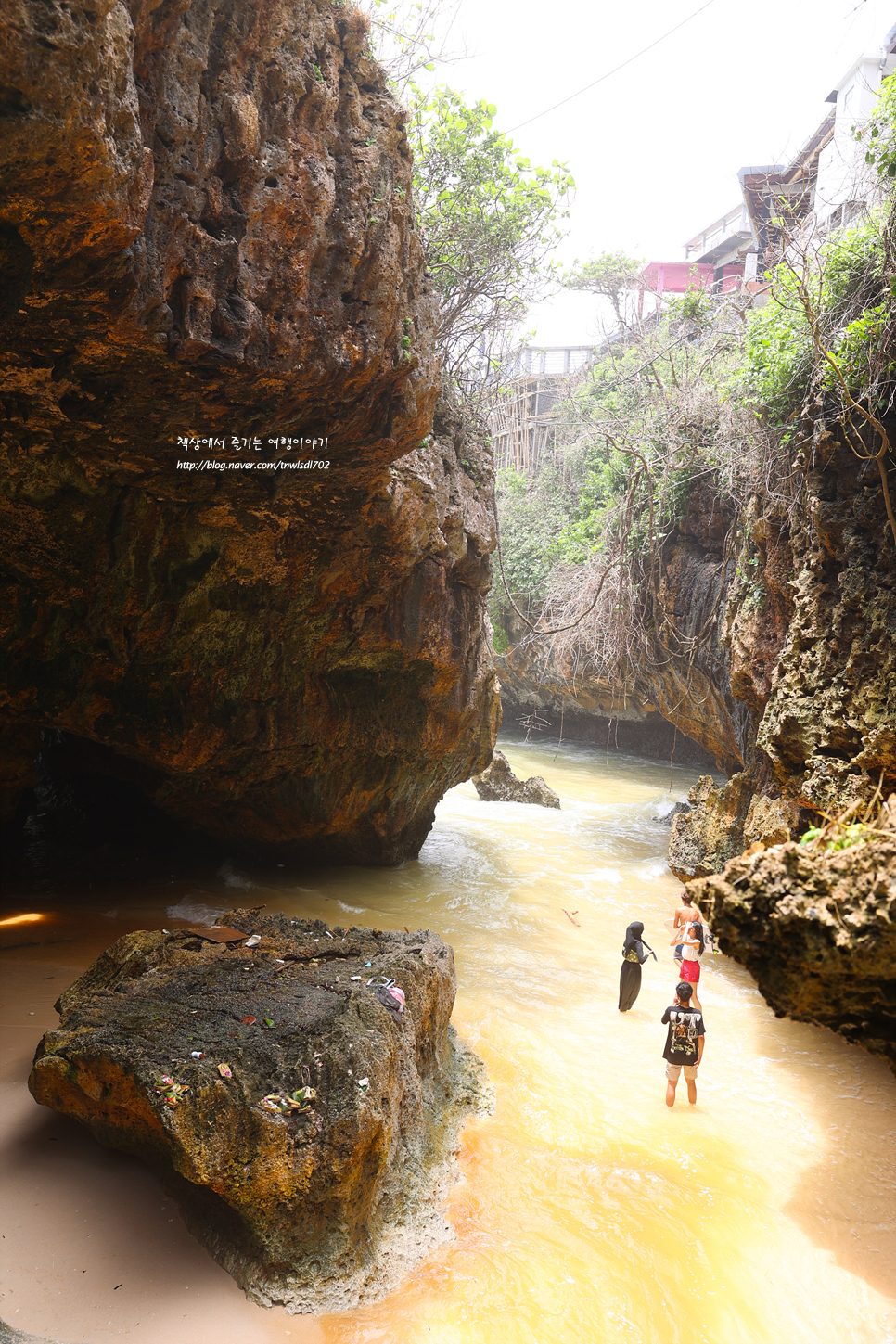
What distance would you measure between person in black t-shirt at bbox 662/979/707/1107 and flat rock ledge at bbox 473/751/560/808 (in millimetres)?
8807

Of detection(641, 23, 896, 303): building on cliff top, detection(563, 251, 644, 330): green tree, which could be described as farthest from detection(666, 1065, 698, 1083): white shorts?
detection(563, 251, 644, 330): green tree

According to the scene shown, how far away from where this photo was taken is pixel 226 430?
475 cm

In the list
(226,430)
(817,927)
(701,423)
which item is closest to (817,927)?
(817,927)

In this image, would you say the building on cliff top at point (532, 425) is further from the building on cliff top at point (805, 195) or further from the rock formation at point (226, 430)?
the rock formation at point (226, 430)

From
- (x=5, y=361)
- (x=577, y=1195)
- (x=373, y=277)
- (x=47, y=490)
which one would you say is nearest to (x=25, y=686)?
(x=47, y=490)

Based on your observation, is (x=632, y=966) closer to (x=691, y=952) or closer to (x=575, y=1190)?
(x=691, y=952)

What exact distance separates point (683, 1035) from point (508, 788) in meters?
9.37

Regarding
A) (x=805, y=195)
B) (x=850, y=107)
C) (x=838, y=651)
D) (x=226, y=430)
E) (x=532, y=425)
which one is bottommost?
(x=838, y=651)

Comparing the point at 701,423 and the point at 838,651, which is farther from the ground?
the point at 701,423

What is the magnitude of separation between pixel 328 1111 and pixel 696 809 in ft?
21.8

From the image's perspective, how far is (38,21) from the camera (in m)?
2.51

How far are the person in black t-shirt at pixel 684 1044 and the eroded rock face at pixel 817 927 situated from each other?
96.1 inches

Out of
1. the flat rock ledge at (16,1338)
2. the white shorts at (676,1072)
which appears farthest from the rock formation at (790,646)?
the flat rock ledge at (16,1338)

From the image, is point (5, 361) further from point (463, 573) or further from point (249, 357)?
point (463, 573)
